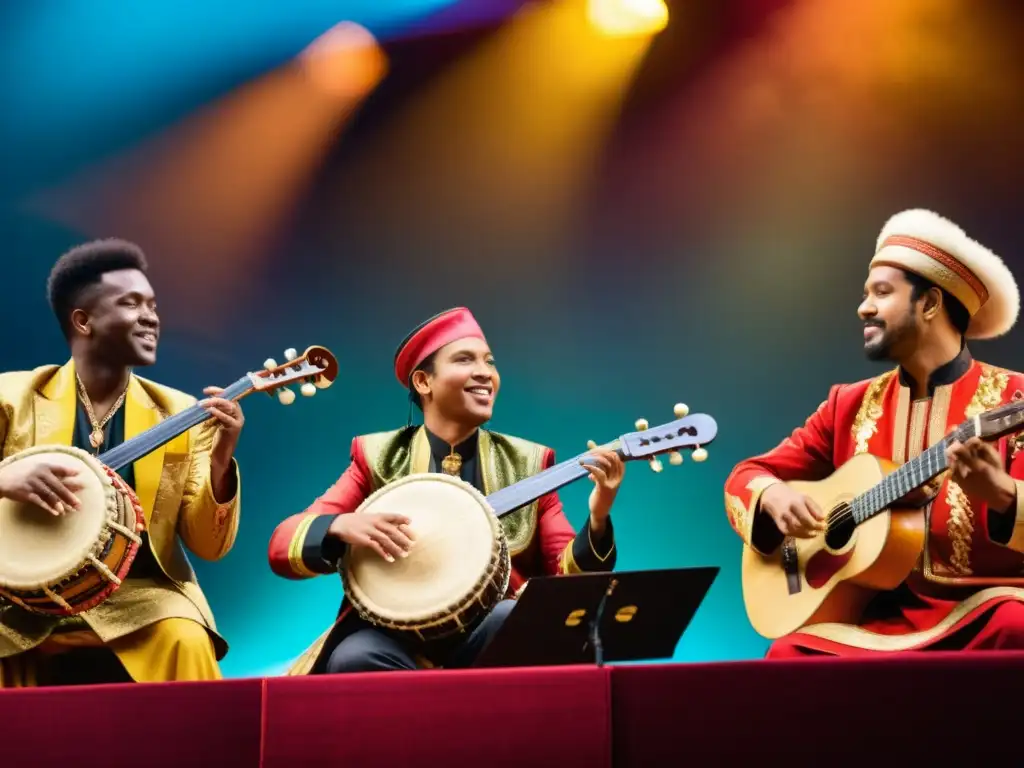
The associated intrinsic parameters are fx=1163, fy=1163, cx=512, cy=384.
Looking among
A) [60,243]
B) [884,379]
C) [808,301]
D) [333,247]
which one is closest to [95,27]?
→ [60,243]

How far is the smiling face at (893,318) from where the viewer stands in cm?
341

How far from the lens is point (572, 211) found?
15.4 ft

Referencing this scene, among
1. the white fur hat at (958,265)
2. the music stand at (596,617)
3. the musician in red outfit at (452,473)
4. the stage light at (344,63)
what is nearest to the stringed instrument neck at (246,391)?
the musician in red outfit at (452,473)

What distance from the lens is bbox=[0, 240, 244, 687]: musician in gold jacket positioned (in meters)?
3.29

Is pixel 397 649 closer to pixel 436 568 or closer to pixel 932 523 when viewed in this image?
pixel 436 568

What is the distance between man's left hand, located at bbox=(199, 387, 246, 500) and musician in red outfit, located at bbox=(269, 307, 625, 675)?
0.27 meters

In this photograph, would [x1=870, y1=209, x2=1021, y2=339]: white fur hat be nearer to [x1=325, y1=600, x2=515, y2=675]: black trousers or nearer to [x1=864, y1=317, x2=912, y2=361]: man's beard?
[x1=864, y1=317, x2=912, y2=361]: man's beard

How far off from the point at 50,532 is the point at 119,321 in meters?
0.83

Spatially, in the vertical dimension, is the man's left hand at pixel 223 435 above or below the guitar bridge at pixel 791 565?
above

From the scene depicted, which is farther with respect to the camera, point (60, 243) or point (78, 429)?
point (60, 243)

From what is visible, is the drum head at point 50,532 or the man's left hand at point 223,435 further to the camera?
the man's left hand at point 223,435

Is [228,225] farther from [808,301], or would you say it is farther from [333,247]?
[808,301]

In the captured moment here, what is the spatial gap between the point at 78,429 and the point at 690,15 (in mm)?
2813

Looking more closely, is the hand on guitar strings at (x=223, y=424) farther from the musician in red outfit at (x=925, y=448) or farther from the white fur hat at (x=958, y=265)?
the white fur hat at (x=958, y=265)
